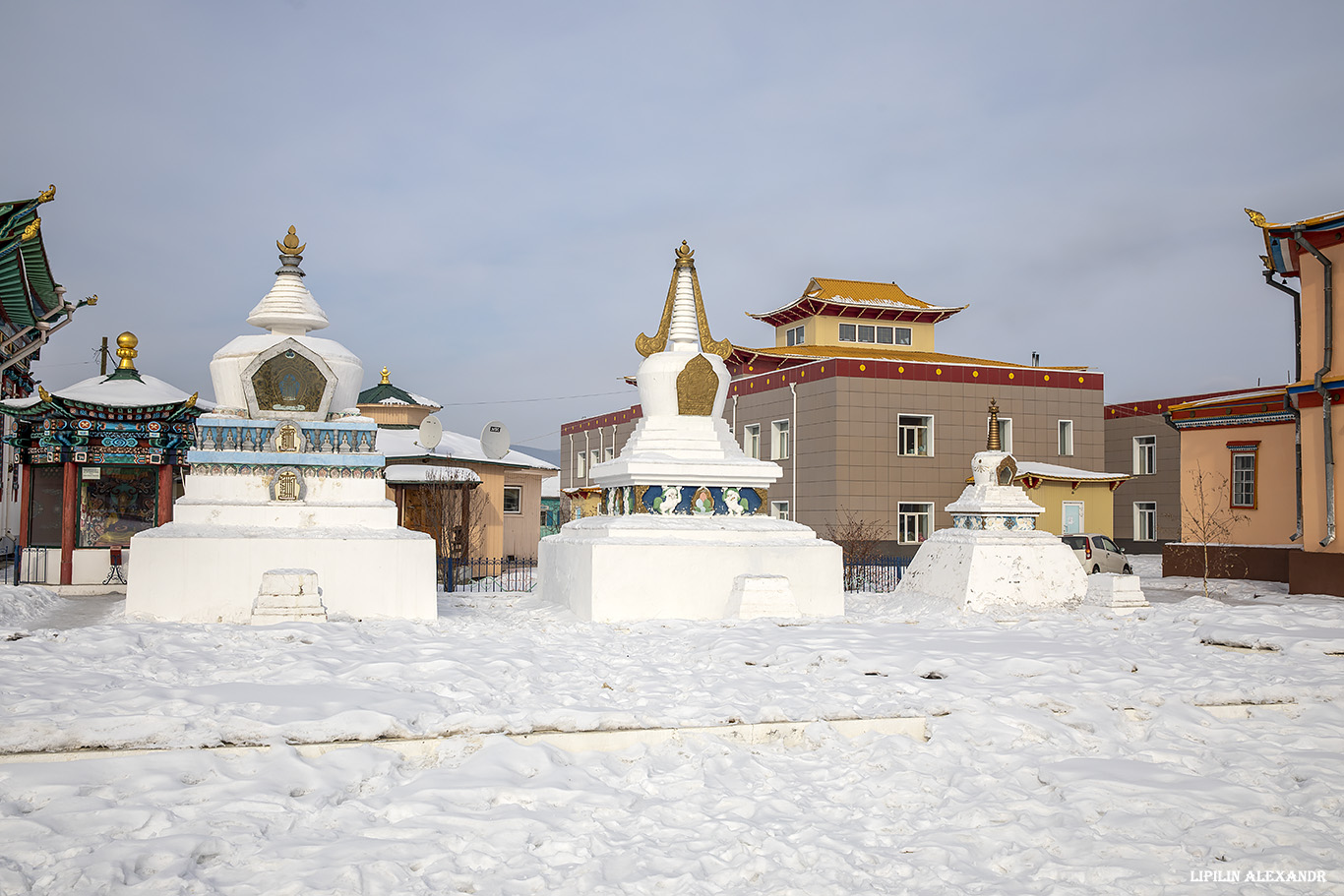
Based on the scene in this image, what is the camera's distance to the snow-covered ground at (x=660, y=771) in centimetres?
503

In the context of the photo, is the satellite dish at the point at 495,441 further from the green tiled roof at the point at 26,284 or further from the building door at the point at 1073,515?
the building door at the point at 1073,515

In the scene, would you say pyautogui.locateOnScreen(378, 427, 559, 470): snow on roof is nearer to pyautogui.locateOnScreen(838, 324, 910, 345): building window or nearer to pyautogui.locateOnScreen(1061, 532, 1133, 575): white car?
pyautogui.locateOnScreen(1061, 532, 1133, 575): white car

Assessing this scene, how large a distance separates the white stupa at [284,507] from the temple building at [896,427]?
54.9ft

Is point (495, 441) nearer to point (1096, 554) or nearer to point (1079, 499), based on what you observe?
point (1096, 554)

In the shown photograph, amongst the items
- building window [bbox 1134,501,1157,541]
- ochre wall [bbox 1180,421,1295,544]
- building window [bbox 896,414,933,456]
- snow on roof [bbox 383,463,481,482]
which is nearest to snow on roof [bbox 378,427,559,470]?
snow on roof [bbox 383,463,481,482]

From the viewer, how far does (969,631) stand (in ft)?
39.8

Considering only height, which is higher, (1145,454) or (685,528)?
(1145,454)

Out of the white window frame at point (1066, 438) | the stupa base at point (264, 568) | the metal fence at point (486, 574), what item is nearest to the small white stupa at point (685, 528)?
the stupa base at point (264, 568)

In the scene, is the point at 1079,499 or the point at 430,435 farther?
the point at 1079,499

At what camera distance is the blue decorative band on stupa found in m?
14.1

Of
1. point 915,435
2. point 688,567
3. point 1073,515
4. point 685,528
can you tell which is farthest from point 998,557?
point 1073,515

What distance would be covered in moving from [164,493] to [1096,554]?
74.3ft

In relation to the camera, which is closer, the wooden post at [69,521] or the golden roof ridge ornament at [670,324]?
the golden roof ridge ornament at [670,324]

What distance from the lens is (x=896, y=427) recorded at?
31.5 meters
